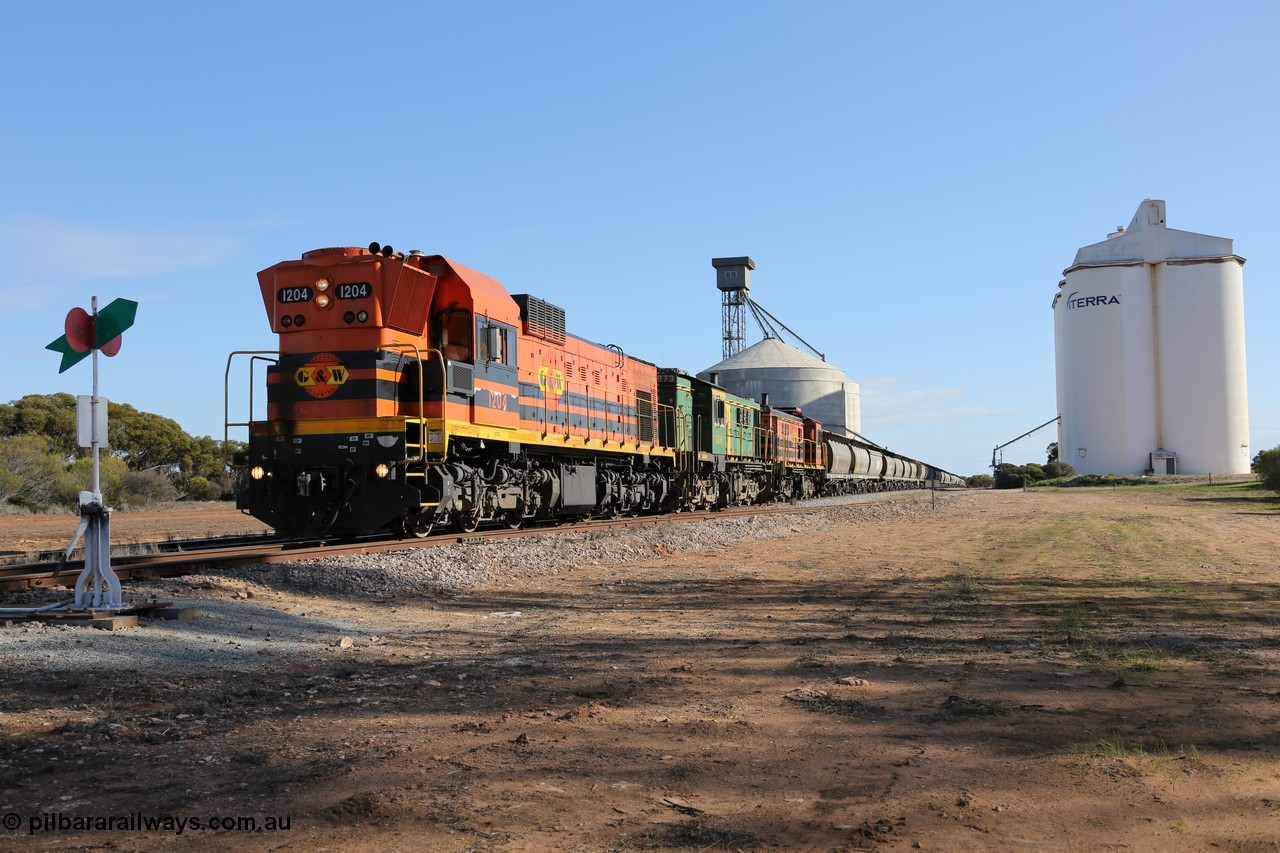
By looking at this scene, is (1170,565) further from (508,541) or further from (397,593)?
(397,593)

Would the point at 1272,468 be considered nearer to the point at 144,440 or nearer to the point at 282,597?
the point at 282,597

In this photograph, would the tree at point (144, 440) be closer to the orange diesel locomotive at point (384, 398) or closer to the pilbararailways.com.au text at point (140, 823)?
the orange diesel locomotive at point (384, 398)

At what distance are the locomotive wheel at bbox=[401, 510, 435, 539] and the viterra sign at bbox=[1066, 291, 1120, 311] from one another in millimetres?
71908

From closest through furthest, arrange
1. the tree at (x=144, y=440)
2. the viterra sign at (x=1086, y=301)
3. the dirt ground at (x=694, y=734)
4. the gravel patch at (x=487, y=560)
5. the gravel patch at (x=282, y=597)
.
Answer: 1. the dirt ground at (x=694, y=734)
2. the gravel patch at (x=282, y=597)
3. the gravel patch at (x=487, y=560)
4. the tree at (x=144, y=440)
5. the viterra sign at (x=1086, y=301)

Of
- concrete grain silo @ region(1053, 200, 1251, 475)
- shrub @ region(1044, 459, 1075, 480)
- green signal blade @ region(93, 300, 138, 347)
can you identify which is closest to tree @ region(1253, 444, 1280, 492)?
concrete grain silo @ region(1053, 200, 1251, 475)

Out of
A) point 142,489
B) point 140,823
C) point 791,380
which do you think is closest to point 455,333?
point 140,823

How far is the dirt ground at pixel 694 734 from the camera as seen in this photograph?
3.89m

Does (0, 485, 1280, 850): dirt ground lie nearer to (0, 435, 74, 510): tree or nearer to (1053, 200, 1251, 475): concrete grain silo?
(0, 435, 74, 510): tree

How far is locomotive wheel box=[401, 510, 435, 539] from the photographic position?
49.4 ft

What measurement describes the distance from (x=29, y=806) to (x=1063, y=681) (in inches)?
229

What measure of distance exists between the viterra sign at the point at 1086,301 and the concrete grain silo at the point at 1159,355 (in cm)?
8

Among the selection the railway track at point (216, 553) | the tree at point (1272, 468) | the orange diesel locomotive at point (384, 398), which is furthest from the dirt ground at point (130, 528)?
the tree at point (1272, 468)

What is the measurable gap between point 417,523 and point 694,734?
10.6 metres

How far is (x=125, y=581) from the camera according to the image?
1034 centimetres
